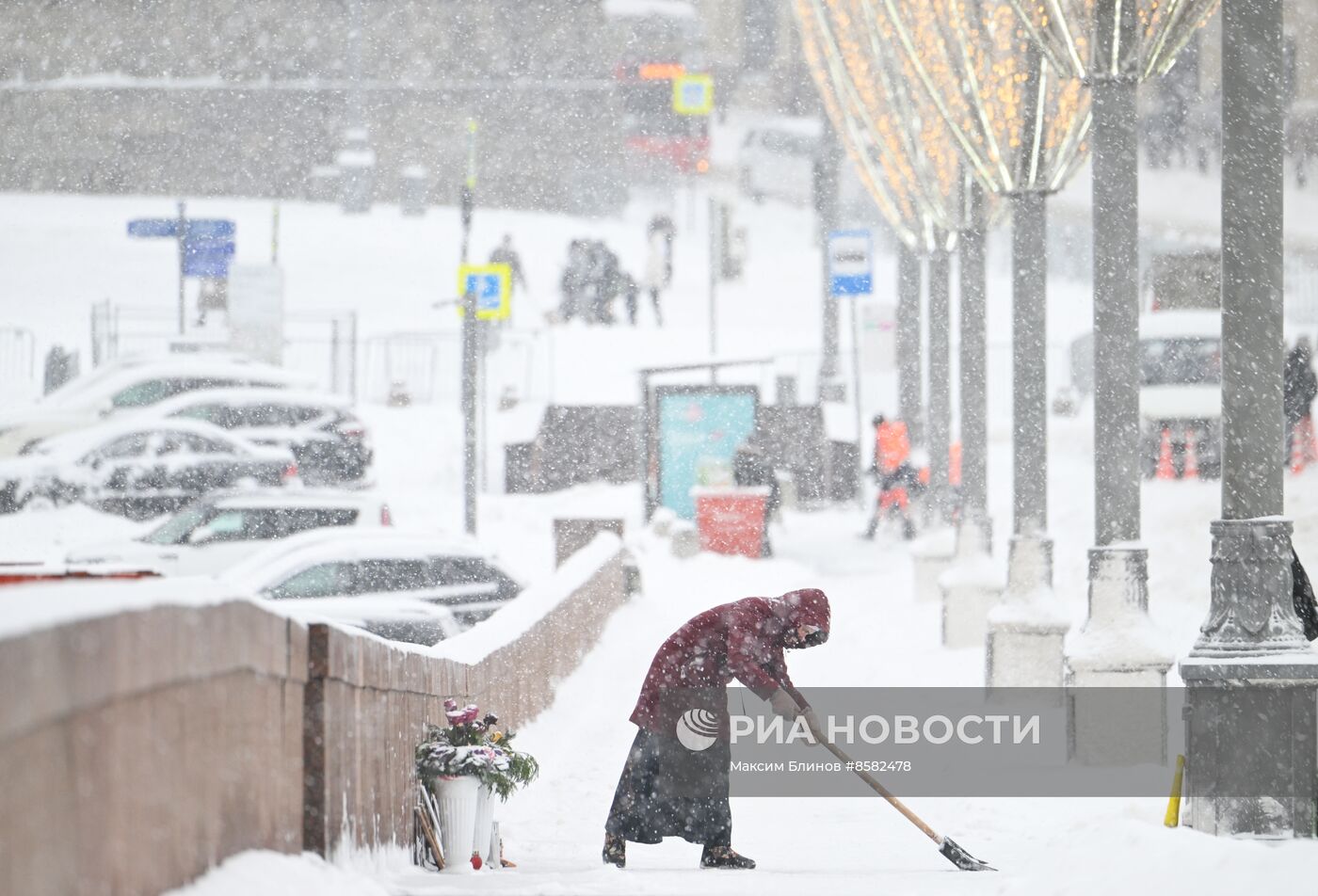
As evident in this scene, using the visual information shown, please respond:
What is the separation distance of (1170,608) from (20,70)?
33.4 m

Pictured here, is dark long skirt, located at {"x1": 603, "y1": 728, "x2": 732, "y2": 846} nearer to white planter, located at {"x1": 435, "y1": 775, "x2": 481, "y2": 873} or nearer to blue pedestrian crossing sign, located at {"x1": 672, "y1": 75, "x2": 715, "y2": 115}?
white planter, located at {"x1": 435, "y1": 775, "x2": 481, "y2": 873}

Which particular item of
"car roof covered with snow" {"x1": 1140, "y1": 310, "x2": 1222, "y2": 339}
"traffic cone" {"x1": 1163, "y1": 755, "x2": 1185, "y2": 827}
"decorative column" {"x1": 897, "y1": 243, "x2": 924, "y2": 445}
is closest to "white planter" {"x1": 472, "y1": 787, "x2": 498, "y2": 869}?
"traffic cone" {"x1": 1163, "y1": 755, "x2": 1185, "y2": 827}

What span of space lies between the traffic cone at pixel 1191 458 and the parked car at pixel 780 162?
1031 inches

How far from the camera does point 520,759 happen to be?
6836 mm

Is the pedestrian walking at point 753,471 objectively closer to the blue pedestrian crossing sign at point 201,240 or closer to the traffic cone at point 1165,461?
the traffic cone at point 1165,461

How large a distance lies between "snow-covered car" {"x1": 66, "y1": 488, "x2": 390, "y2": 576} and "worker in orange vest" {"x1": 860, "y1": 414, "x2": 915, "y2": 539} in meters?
7.88

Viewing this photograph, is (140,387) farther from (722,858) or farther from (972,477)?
(722,858)

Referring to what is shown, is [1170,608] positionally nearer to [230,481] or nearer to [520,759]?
[520,759]

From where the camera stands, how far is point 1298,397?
21.1 m

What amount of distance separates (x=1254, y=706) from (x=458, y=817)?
3.00 m

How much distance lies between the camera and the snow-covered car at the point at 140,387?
2145 centimetres

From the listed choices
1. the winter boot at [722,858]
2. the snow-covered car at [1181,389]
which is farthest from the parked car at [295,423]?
the winter boot at [722,858]

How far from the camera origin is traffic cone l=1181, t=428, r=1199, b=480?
22.7 m

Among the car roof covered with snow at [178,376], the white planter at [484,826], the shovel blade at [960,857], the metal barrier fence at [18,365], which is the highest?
the metal barrier fence at [18,365]
